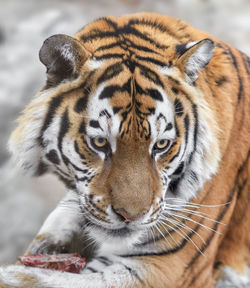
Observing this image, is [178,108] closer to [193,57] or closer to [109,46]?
[193,57]

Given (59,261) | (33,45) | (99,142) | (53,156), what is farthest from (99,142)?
(33,45)

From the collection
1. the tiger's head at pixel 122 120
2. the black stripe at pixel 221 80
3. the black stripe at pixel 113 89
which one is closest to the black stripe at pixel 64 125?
the tiger's head at pixel 122 120

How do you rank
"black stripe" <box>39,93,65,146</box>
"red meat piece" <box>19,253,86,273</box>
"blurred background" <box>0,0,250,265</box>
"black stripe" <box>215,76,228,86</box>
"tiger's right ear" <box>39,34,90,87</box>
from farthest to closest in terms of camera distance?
"blurred background" <box>0,0,250,265</box> < "red meat piece" <box>19,253,86,273</box> < "black stripe" <box>215,76,228,86</box> < "black stripe" <box>39,93,65,146</box> < "tiger's right ear" <box>39,34,90,87</box>

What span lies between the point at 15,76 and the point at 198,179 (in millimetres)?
2079

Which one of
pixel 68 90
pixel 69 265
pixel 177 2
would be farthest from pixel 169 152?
pixel 177 2

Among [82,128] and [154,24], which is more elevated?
[154,24]

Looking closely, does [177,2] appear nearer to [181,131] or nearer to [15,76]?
[15,76]

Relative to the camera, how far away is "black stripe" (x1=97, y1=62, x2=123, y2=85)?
1286 mm

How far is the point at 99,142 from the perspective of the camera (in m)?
1.27

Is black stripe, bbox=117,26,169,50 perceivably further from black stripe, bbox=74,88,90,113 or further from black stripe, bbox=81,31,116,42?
black stripe, bbox=74,88,90,113

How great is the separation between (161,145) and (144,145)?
6cm

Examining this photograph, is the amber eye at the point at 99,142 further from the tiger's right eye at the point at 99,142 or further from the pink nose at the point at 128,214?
the pink nose at the point at 128,214

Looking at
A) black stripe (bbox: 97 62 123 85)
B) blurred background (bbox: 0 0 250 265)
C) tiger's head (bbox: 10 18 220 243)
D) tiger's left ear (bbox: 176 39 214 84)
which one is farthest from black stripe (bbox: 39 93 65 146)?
blurred background (bbox: 0 0 250 265)

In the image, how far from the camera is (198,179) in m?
1.44
